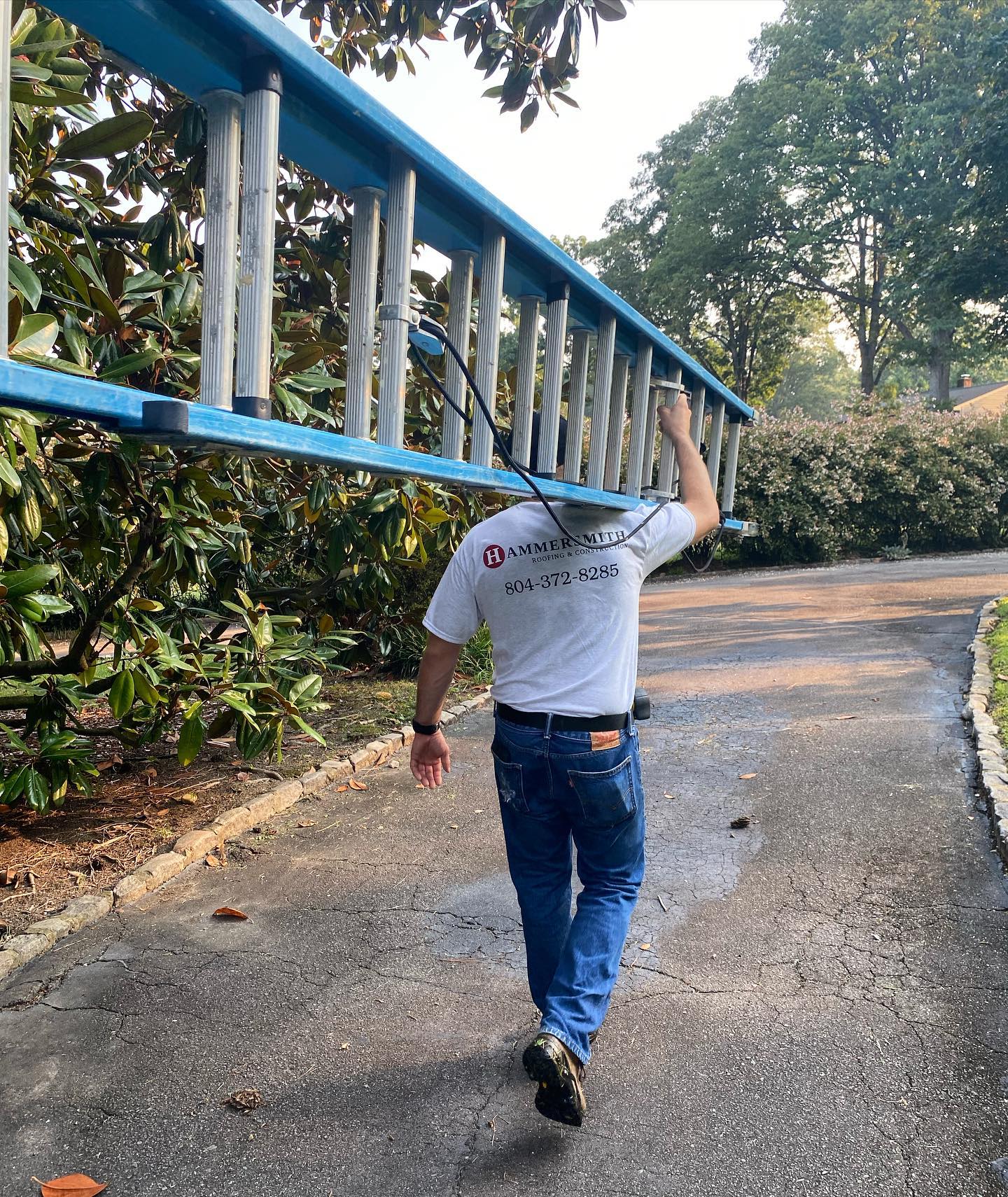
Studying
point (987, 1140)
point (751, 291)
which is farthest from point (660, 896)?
point (751, 291)

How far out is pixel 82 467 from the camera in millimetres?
4836

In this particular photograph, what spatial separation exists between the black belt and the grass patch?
4.72m

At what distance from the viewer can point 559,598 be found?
3197mm

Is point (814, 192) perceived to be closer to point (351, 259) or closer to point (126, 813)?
point (126, 813)

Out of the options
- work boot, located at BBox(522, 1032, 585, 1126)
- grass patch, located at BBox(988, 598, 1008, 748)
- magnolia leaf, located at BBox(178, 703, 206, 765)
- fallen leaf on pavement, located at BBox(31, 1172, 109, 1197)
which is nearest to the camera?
fallen leaf on pavement, located at BBox(31, 1172, 109, 1197)

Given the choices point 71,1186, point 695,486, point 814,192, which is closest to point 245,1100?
point 71,1186

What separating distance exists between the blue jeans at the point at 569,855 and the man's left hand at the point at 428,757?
0.33 meters

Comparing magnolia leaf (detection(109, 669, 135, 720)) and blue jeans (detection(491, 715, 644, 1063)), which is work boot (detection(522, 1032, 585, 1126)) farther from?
magnolia leaf (detection(109, 669, 135, 720))

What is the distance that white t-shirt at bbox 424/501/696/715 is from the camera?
Result: 3.16m

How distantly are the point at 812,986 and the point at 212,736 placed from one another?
3259 mm

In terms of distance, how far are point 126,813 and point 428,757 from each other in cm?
297

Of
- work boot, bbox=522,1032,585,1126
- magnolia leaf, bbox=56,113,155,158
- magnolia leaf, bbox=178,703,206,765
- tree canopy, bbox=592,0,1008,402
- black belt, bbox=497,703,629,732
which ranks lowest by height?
work boot, bbox=522,1032,585,1126

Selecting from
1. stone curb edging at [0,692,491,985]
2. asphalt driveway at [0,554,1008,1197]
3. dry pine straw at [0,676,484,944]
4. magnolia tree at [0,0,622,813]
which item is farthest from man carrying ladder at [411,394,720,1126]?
dry pine straw at [0,676,484,944]

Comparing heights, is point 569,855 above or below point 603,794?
below
